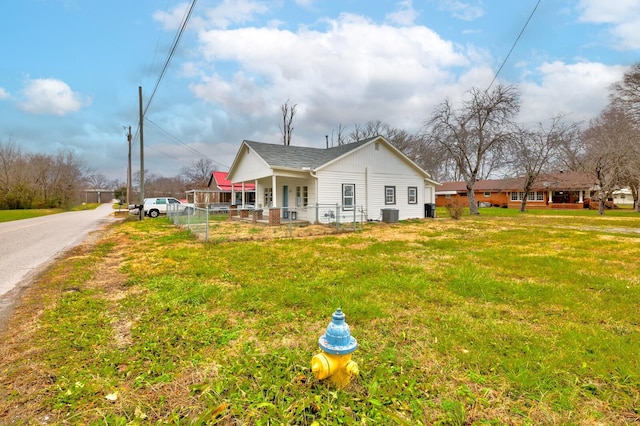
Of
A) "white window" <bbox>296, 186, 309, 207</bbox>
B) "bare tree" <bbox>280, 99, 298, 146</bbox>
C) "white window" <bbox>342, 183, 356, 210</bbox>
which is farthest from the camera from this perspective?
"bare tree" <bbox>280, 99, 298, 146</bbox>

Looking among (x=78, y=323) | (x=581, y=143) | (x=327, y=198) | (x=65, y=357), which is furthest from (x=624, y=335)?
(x=581, y=143)

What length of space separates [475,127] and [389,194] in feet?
36.8

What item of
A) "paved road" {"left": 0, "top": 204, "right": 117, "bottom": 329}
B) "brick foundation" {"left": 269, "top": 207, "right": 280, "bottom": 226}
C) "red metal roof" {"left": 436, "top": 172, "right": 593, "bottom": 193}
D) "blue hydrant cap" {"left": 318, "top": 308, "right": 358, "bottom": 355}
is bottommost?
"paved road" {"left": 0, "top": 204, "right": 117, "bottom": 329}

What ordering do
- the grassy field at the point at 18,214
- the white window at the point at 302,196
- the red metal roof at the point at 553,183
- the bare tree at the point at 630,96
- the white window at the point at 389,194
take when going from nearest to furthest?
the white window at the point at 302,196, the white window at the point at 389,194, the grassy field at the point at 18,214, the bare tree at the point at 630,96, the red metal roof at the point at 553,183

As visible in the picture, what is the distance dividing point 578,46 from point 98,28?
15250mm

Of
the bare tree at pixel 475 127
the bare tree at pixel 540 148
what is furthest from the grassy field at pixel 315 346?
the bare tree at pixel 540 148

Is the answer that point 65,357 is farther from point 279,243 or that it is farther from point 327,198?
point 327,198

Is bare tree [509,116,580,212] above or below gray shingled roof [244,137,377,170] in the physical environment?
above

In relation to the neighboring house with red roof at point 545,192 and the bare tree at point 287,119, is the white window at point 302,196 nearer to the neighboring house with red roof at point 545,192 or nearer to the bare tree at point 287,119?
the neighboring house with red roof at point 545,192

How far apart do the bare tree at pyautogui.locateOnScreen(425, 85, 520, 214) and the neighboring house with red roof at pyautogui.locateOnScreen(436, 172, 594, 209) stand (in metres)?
8.40

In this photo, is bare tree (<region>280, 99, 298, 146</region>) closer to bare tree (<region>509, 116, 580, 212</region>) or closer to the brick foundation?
bare tree (<region>509, 116, 580, 212</region>)

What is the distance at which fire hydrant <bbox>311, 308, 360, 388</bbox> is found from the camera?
7.29 ft

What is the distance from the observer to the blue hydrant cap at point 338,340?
2.20 metres

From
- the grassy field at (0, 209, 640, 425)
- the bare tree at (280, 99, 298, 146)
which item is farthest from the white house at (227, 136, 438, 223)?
the bare tree at (280, 99, 298, 146)
